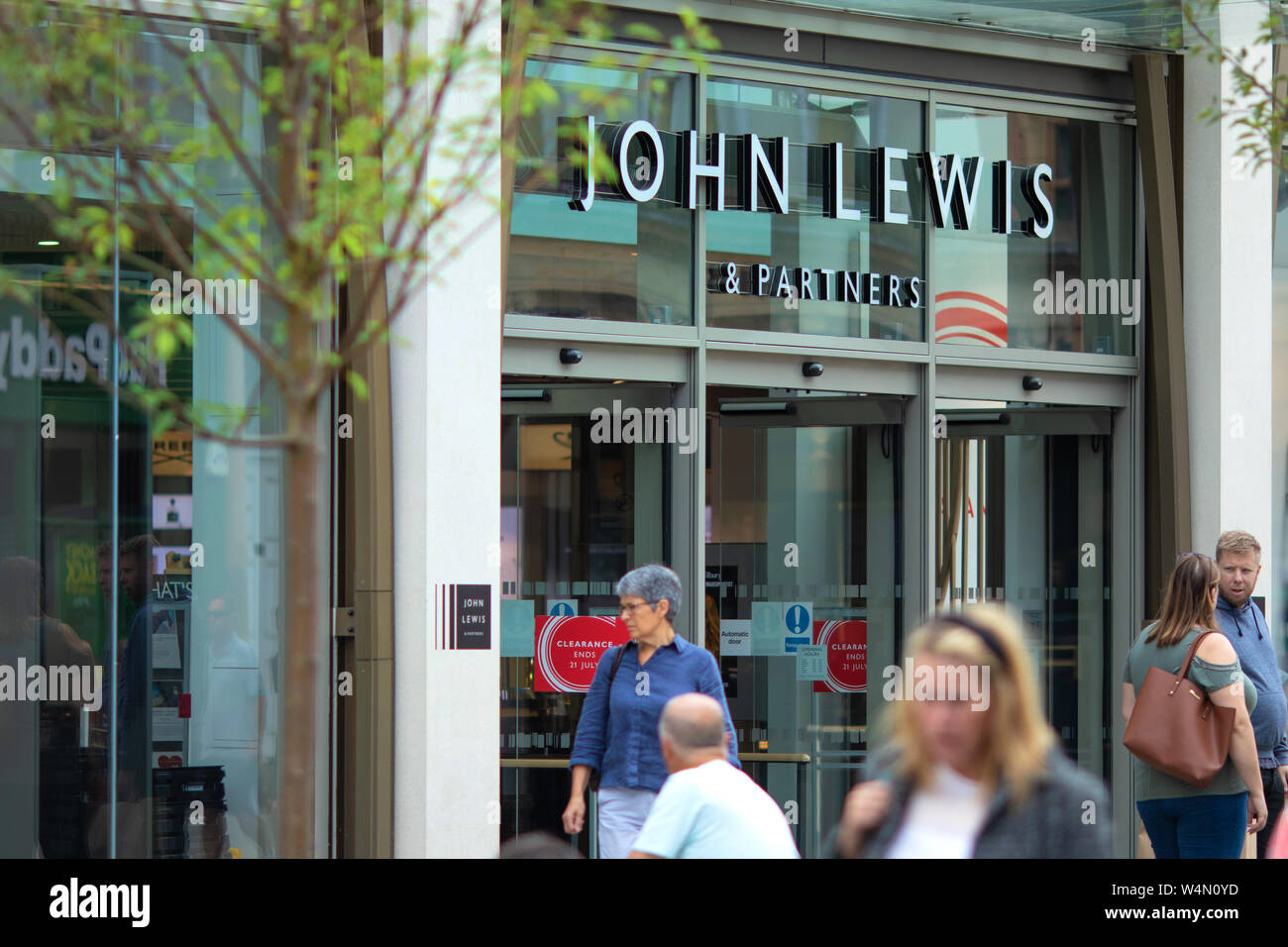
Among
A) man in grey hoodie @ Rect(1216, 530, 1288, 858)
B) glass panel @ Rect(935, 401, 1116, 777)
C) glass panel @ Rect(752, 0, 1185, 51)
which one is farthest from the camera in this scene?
glass panel @ Rect(935, 401, 1116, 777)

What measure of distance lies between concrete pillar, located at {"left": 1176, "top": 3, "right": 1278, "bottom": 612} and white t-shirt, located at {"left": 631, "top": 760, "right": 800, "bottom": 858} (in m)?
5.71

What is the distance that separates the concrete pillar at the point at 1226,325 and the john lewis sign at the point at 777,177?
95 cm

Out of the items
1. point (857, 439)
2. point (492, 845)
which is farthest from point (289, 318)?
point (857, 439)

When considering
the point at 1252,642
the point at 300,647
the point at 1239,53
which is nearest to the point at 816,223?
the point at 1239,53

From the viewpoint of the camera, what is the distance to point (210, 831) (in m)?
7.02

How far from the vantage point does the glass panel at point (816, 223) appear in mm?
8172

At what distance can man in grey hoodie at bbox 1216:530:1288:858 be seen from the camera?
264 inches

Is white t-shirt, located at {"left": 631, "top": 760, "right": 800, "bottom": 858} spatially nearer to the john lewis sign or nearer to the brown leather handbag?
the brown leather handbag

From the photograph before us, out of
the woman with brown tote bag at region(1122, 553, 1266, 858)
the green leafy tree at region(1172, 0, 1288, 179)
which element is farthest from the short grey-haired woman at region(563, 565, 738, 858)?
the green leafy tree at region(1172, 0, 1288, 179)

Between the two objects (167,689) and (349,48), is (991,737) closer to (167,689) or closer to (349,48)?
(349,48)

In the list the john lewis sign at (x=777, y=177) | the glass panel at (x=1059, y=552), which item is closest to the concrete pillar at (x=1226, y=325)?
the glass panel at (x=1059, y=552)

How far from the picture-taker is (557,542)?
8.24m

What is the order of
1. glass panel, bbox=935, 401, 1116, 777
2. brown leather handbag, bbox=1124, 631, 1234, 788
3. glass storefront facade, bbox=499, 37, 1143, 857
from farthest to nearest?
glass panel, bbox=935, 401, 1116, 777 < glass storefront facade, bbox=499, 37, 1143, 857 < brown leather handbag, bbox=1124, 631, 1234, 788
